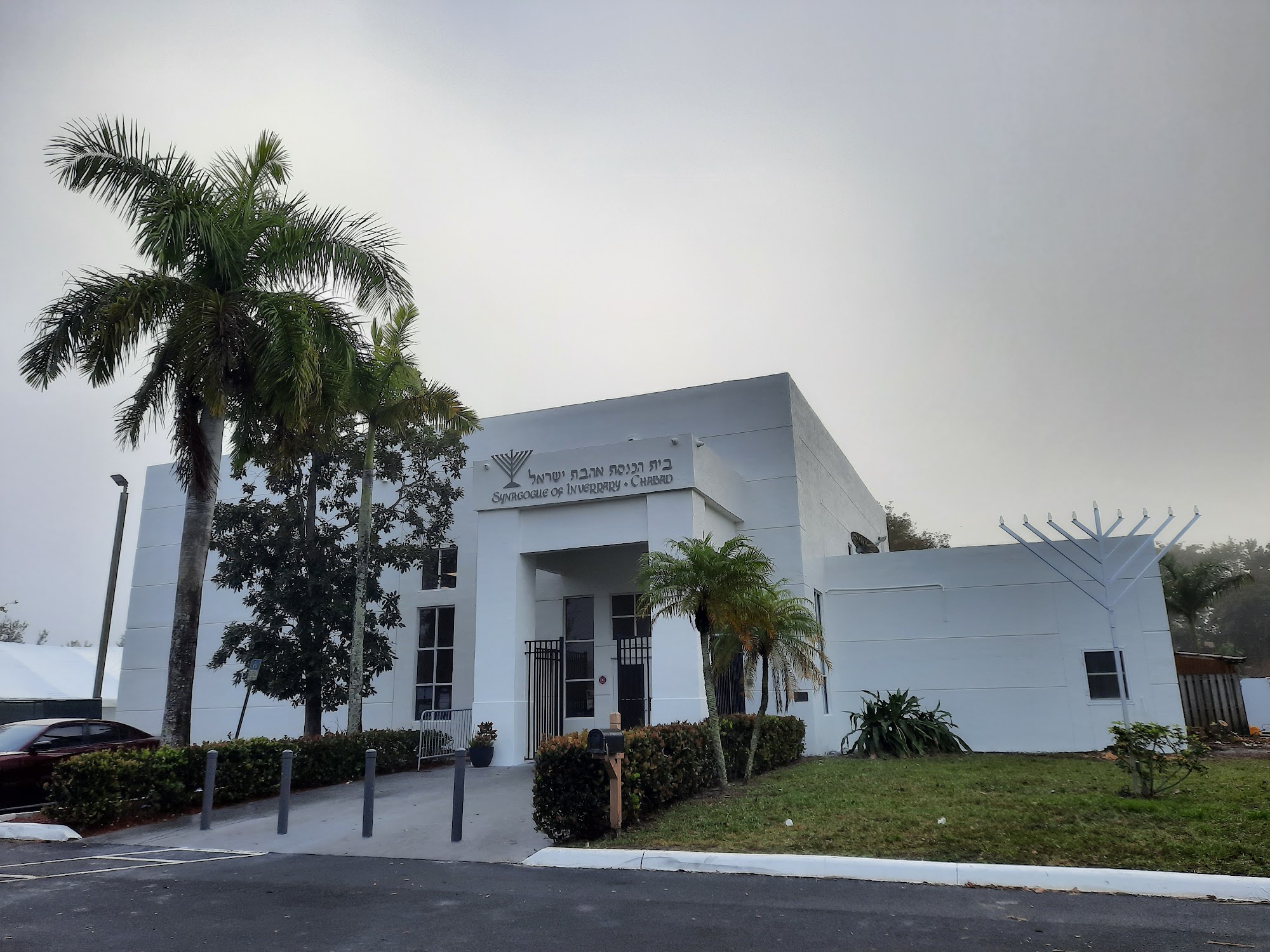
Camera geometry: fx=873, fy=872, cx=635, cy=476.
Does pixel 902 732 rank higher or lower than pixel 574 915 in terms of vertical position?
higher

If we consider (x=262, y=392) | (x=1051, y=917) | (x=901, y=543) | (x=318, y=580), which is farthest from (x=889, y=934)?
(x=901, y=543)

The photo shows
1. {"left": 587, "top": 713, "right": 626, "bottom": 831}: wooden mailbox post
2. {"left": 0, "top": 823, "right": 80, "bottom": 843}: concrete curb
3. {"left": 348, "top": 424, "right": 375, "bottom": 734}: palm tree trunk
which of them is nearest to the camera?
{"left": 587, "top": 713, "right": 626, "bottom": 831}: wooden mailbox post

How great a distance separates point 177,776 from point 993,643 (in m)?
15.9

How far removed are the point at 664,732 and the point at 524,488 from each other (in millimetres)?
8009

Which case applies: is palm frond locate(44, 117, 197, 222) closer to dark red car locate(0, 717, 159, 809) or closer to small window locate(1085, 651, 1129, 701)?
dark red car locate(0, 717, 159, 809)

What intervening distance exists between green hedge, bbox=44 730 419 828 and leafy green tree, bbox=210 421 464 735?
376 cm

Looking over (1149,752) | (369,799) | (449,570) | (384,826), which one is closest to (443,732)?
(449,570)

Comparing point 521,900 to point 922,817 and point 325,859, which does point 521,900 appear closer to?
point 325,859

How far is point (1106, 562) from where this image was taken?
1838cm

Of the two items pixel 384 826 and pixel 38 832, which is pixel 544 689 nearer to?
pixel 384 826

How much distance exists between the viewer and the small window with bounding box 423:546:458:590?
22.9 metres

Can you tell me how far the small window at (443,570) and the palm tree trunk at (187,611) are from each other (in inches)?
339

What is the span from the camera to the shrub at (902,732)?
57.4 feet

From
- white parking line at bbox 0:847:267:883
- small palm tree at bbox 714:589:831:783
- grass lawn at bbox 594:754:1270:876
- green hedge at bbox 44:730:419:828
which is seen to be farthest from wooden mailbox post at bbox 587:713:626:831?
green hedge at bbox 44:730:419:828
